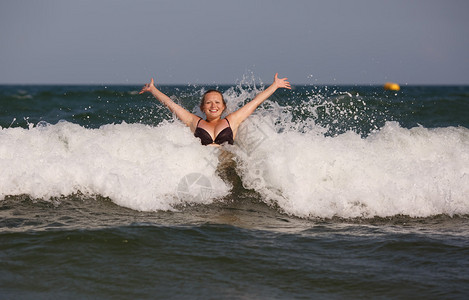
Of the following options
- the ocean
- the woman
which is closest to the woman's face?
the woman

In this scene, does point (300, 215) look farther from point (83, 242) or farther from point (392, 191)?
point (83, 242)

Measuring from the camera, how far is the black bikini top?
6.75m

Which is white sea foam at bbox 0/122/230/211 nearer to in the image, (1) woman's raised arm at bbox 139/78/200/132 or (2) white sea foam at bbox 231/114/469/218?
(1) woman's raised arm at bbox 139/78/200/132

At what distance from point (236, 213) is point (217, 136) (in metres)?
1.51

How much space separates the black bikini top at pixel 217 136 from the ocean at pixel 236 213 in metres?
0.10

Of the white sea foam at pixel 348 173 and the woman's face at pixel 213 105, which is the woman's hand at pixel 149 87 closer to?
the woman's face at pixel 213 105

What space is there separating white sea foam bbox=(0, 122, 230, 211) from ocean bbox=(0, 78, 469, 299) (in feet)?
0.06

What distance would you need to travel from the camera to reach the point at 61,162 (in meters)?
6.25

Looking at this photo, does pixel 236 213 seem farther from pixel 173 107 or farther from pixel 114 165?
pixel 173 107

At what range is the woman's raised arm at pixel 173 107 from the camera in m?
6.92

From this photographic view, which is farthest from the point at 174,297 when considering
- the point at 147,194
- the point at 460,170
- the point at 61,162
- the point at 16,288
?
the point at 460,170

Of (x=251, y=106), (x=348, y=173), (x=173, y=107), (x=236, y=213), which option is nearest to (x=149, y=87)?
(x=173, y=107)

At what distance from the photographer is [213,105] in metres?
6.90

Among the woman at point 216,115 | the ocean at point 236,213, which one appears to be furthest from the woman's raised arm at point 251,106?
the ocean at point 236,213
